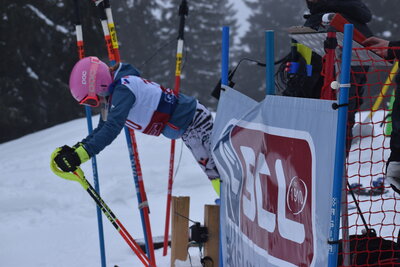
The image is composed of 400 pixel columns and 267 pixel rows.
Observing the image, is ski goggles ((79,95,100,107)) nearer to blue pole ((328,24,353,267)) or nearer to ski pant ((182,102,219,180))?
ski pant ((182,102,219,180))

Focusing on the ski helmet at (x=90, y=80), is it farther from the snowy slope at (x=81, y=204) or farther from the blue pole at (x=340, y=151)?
the blue pole at (x=340, y=151)

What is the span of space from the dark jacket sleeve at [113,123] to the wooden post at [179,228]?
82cm

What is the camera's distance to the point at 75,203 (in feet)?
23.1

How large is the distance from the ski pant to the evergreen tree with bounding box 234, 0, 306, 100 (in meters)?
30.9

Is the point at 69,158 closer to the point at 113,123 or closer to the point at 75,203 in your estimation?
the point at 113,123

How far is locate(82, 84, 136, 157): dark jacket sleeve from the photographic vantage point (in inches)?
153

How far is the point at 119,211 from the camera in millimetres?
6840

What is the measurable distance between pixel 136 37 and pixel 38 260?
93.6 feet

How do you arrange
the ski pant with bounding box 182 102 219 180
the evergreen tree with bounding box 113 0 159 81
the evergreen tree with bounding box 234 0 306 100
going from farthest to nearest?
the evergreen tree with bounding box 234 0 306 100, the evergreen tree with bounding box 113 0 159 81, the ski pant with bounding box 182 102 219 180

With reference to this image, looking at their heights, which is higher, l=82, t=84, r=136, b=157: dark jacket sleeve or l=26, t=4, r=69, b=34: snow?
l=26, t=4, r=69, b=34: snow

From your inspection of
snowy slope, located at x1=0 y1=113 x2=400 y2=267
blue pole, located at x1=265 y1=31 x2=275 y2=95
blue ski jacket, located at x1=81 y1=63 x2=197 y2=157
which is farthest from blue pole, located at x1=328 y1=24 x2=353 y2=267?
snowy slope, located at x1=0 y1=113 x2=400 y2=267

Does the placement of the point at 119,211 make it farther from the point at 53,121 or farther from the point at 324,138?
the point at 53,121

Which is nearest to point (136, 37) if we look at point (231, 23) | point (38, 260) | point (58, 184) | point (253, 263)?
point (231, 23)

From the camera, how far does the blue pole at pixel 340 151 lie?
2.24 meters
